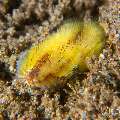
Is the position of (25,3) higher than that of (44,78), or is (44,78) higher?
(25,3)

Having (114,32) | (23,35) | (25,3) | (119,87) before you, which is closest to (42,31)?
(23,35)

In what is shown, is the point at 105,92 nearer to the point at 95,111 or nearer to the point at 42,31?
the point at 95,111

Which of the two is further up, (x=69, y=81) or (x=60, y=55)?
(x=60, y=55)

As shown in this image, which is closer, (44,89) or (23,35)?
(44,89)

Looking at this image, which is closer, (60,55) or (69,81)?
(69,81)

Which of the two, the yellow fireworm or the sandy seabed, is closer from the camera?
the sandy seabed

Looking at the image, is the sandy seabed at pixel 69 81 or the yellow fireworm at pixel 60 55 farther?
the yellow fireworm at pixel 60 55

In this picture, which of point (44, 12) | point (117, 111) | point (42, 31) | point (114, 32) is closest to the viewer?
point (117, 111)

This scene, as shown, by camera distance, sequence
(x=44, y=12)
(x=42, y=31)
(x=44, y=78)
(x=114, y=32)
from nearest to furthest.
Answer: (x=44, y=78) < (x=114, y=32) < (x=42, y=31) < (x=44, y=12)
